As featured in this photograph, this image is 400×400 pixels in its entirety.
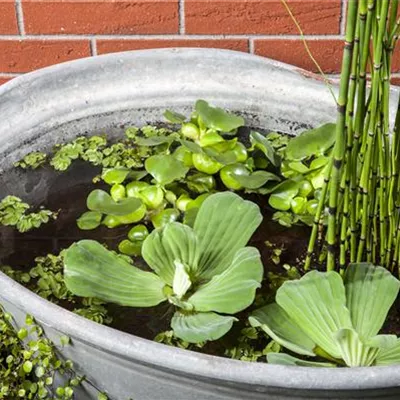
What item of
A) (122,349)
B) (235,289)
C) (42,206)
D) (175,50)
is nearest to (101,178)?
(42,206)

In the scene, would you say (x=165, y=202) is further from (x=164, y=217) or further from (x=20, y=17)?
(x=20, y=17)

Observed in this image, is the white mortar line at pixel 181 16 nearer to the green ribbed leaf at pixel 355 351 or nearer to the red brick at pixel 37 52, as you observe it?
the red brick at pixel 37 52

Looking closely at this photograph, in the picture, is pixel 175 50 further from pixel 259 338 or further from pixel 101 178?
pixel 259 338

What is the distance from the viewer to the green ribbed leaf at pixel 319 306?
90 centimetres

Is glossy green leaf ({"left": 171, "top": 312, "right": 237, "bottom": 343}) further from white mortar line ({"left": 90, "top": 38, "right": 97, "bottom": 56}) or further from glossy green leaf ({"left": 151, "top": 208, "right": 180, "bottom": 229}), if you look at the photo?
white mortar line ({"left": 90, "top": 38, "right": 97, "bottom": 56})

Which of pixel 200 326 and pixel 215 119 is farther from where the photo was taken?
pixel 215 119

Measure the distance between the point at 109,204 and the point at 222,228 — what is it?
180mm

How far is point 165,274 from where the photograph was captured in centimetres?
100

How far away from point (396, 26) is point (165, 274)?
0.42 metres

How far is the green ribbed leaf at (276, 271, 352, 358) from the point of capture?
2.94ft

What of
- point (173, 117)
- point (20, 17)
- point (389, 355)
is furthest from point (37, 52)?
point (389, 355)

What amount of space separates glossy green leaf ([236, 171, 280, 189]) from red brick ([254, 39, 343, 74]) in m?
0.39

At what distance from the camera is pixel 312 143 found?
1188mm

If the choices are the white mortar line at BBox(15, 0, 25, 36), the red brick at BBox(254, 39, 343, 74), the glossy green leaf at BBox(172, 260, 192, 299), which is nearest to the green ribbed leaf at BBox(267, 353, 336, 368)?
the glossy green leaf at BBox(172, 260, 192, 299)
